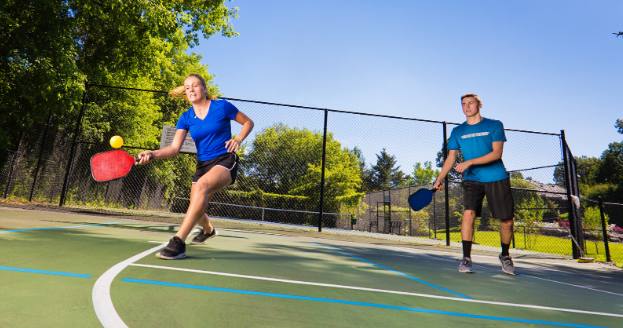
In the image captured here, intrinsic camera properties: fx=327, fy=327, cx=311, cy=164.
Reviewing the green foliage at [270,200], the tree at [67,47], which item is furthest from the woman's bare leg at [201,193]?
the green foliage at [270,200]

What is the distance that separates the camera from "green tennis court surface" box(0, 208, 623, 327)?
1.63m

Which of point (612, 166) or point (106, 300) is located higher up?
point (612, 166)

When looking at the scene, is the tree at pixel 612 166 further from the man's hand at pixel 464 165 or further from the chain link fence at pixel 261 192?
the man's hand at pixel 464 165

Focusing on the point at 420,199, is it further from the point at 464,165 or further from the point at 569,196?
the point at 569,196

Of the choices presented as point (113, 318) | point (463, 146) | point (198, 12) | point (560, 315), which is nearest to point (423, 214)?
point (198, 12)

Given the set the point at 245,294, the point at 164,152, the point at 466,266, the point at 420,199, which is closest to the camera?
the point at 245,294

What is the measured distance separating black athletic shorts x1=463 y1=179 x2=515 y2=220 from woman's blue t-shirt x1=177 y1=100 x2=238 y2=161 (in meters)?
3.12

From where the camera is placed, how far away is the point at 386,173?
62.2 metres

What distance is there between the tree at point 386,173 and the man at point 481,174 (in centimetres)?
5583

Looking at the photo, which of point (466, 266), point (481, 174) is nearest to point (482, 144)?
point (481, 174)

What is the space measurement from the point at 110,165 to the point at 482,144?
4320 millimetres

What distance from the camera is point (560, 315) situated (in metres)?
2.35

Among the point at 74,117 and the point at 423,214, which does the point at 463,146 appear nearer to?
the point at 74,117

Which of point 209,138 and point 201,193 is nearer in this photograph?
point 201,193
